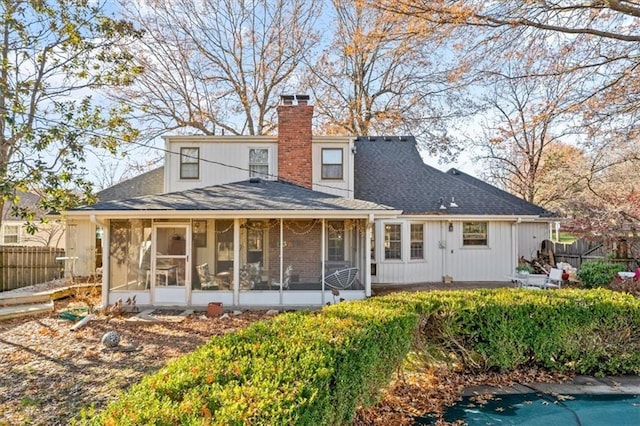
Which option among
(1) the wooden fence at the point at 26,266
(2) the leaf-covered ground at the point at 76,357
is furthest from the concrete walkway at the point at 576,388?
(1) the wooden fence at the point at 26,266

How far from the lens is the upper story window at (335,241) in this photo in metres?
11.4

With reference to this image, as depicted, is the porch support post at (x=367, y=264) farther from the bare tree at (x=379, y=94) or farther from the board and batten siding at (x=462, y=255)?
the bare tree at (x=379, y=94)

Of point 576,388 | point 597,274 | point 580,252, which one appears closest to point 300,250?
point 576,388

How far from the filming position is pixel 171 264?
10.2 m

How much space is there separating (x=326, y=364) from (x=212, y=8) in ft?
74.2

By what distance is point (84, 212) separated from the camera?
9.44 meters

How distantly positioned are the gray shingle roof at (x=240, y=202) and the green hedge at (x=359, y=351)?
459cm

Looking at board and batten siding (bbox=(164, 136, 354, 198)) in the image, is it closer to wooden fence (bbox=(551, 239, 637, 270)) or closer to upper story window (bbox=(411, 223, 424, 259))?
upper story window (bbox=(411, 223, 424, 259))

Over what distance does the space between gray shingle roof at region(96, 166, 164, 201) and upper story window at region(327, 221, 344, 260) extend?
8.18 m

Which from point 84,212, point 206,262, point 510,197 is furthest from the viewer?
point 510,197

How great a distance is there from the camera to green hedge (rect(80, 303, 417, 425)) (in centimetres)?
227

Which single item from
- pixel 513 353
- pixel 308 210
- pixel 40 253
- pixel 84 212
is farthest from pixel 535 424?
pixel 40 253

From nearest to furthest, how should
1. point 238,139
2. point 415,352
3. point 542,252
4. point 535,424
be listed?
1. point 535,424
2. point 415,352
3. point 238,139
4. point 542,252

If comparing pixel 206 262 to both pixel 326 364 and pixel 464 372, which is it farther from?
pixel 326 364
